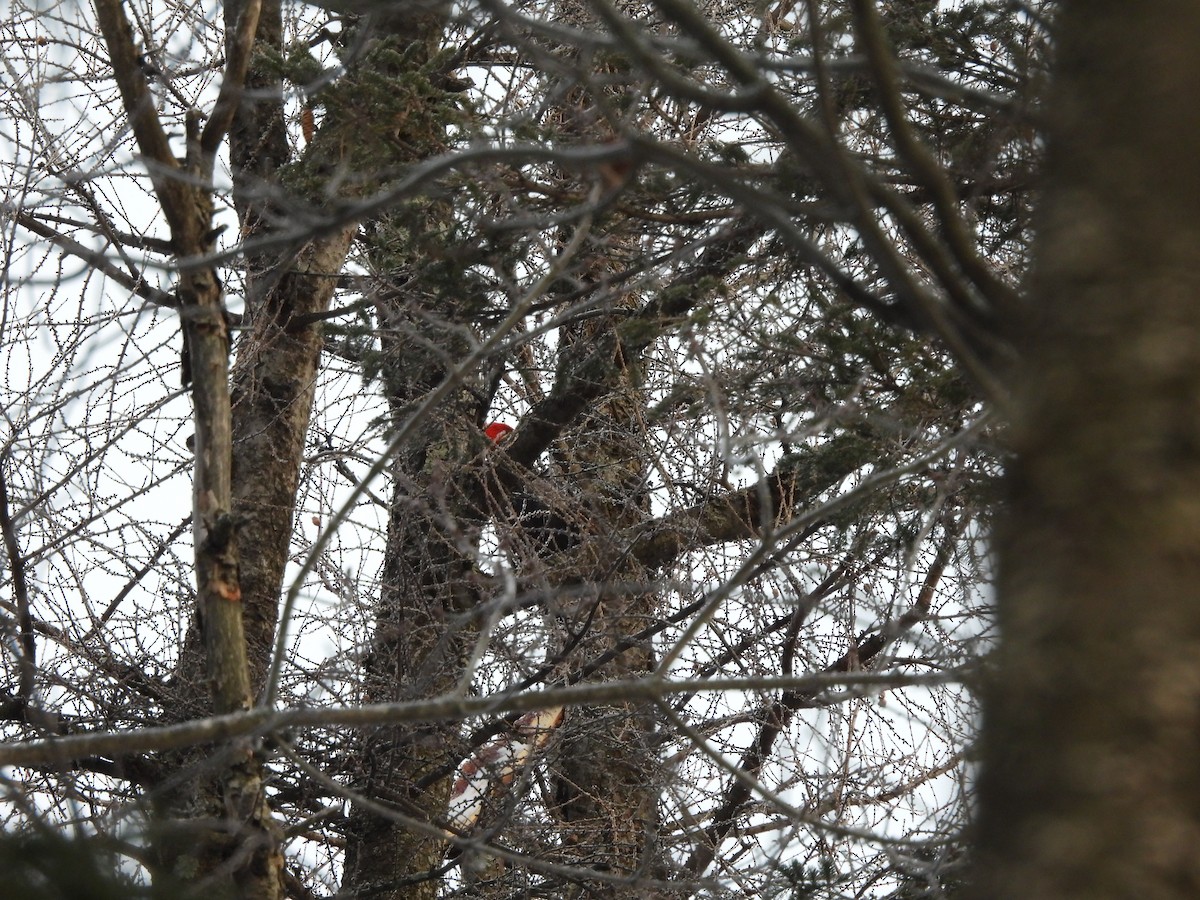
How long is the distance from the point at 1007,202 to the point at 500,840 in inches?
141

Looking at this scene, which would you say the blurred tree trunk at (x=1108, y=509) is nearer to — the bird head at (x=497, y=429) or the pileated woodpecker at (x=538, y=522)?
the pileated woodpecker at (x=538, y=522)

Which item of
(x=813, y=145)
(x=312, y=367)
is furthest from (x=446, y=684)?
(x=813, y=145)

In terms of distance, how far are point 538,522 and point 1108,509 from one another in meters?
6.23

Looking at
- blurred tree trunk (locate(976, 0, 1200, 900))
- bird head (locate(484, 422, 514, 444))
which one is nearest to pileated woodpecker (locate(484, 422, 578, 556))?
bird head (locate(484, 422, 514, 444))

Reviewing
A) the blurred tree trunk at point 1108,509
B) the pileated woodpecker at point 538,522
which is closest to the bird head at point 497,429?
the pileated woodpecker at point 538,522

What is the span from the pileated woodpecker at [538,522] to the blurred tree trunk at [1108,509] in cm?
453

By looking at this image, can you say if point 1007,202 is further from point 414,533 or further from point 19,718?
point 19,718

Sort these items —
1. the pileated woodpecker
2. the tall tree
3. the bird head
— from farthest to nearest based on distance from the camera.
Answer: the bird head
the pileated woodpecker
the tall tree

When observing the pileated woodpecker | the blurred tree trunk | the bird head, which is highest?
the bird head

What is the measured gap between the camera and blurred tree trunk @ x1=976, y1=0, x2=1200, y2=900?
1005mm

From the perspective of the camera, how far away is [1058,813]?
1.02 meters

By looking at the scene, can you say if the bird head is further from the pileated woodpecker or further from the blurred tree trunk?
the blurred tree trunk

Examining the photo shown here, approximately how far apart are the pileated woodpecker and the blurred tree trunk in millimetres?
4527

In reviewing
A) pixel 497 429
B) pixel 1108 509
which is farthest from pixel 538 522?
pixel 1108 509
